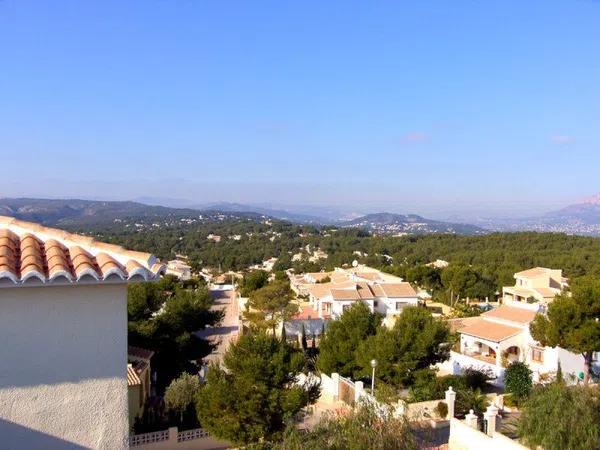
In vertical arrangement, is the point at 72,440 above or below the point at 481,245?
above

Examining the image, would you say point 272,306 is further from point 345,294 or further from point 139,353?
point 139,353

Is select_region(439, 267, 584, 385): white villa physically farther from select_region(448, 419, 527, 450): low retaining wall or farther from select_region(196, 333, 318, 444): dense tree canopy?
select_region(196, 333, 318, 444): dense tree canopy

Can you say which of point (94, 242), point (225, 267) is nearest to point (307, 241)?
point (225, 267)

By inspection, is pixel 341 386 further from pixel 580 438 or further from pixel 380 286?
pixel 380 286

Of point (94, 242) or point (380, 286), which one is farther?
point (380, 286)

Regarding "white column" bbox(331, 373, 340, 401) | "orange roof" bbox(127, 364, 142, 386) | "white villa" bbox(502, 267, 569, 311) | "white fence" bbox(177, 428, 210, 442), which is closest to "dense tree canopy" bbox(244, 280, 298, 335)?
"white column" bbox(331, 373, 340, 401)

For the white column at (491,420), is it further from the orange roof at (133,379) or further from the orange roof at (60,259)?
the orange roof at (60,259)

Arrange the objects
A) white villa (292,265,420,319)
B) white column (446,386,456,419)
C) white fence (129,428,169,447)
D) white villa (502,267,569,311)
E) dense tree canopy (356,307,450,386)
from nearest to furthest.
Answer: white fence (129,428,169,447)
white column (446,386,456,419)
dense tree canopy (356,307,450,386)
white villa (292,265,420,319)
white villa (502,267,569,311)
